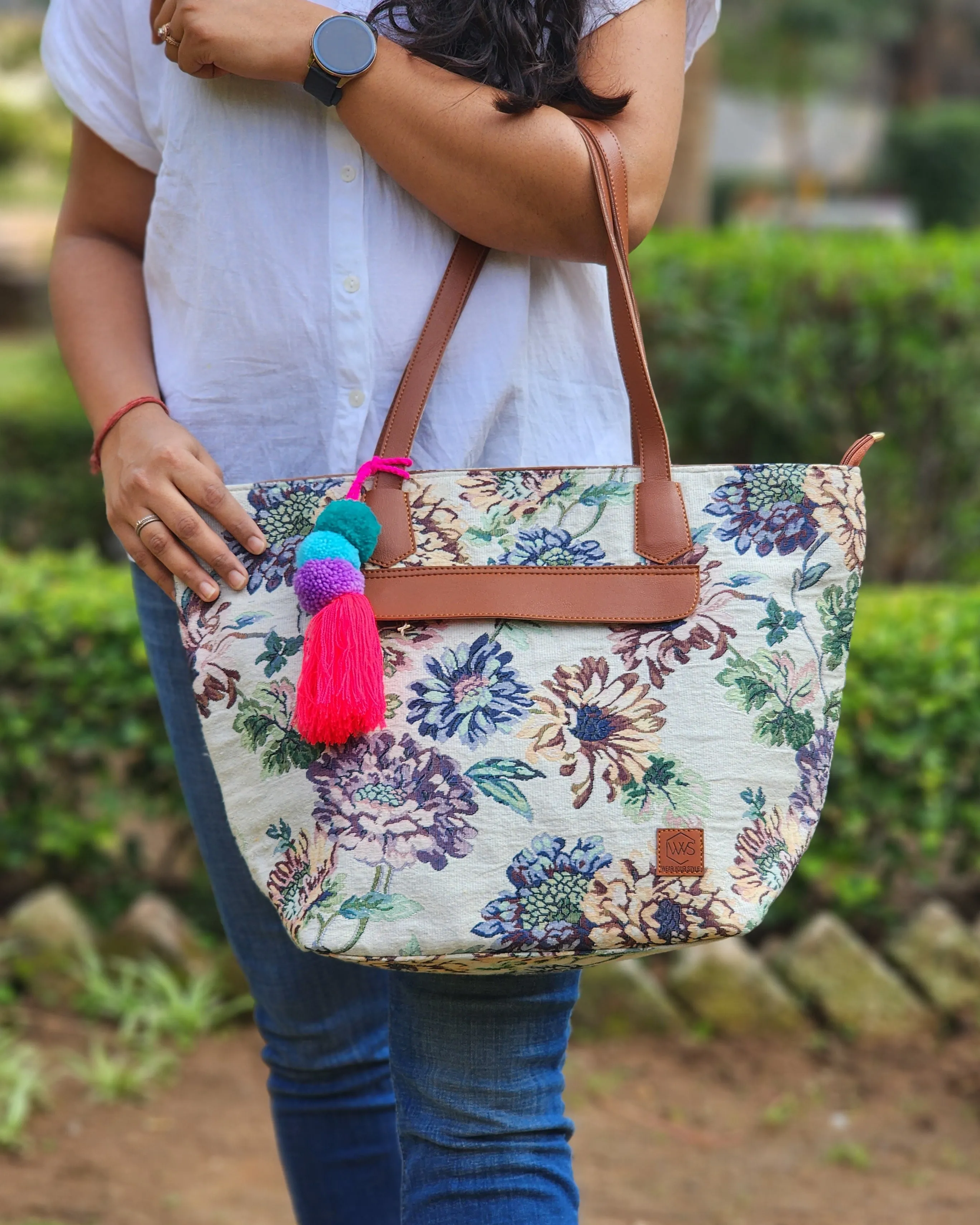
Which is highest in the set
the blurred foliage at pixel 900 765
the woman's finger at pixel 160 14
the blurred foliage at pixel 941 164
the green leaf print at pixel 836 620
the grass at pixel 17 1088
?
the woman's finger at pixel 160 14

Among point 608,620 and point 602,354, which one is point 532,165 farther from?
point 608,620

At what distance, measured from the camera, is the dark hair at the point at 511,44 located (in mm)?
1158

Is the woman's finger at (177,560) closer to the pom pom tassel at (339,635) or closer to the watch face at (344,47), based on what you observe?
the pom pom tassel at (339,635)

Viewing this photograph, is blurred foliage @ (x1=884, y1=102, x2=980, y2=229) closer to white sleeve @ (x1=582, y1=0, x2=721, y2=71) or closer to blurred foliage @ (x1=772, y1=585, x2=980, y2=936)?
blurred foliage @ (x1=772, y1=585, x2=980, y2=936)

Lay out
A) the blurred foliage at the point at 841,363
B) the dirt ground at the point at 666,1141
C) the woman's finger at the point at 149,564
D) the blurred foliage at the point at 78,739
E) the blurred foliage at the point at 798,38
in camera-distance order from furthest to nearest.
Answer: the blurred foliage at the point at 798,38
the blurred foliage at the point at 841,363
the blurred foliage at the point at 78,739
the dirt ground at the point at 666,1141
the woman's finger at the point at 149,564

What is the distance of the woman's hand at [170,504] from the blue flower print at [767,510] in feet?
1.38

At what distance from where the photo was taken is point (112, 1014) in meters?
3.01

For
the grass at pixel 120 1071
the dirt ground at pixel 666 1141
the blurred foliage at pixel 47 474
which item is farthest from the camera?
the blurred foliage at pixel 47 474

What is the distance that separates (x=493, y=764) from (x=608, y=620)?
0.52 ft

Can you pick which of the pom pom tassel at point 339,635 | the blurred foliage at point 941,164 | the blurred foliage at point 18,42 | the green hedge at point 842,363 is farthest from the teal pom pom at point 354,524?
the blurred foliage at point 941,164

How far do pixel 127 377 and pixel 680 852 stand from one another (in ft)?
2.47

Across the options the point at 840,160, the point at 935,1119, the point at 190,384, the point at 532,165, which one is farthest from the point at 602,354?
the point at 840,160

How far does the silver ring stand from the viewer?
1244mm

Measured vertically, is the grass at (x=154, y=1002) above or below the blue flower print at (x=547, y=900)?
below
